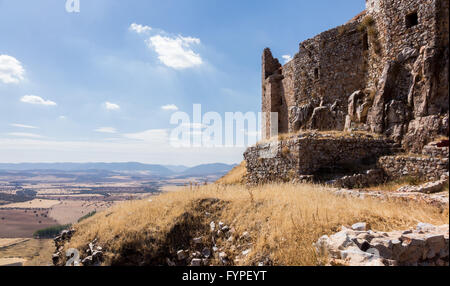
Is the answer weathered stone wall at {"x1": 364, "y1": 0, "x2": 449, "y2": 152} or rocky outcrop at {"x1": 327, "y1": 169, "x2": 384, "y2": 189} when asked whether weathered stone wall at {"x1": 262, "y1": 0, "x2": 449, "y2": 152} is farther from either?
rocky outcrop at {"x1": 327, "y1": 169, "x2": 384, "y2": 189}

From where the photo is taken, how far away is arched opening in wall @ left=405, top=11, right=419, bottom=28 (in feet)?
44.8

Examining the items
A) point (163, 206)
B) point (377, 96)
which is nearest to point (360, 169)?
point (377, 96)

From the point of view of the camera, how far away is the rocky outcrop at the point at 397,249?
360 centimetres

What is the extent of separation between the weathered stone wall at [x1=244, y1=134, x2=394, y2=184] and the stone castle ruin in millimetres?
49

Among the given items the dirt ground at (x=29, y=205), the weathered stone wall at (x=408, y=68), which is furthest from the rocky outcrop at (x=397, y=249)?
the dirt ground at (x=29, y=205)

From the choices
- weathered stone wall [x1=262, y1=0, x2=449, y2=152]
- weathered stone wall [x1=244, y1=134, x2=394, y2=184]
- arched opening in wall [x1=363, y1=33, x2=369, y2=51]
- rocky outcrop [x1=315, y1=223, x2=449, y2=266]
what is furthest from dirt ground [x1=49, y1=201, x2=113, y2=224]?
arched opening in wall [x1=363, y1=33, x2=369, y2=51]

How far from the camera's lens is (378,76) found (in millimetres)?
15961

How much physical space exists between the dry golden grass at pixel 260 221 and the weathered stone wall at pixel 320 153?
350 centimetres

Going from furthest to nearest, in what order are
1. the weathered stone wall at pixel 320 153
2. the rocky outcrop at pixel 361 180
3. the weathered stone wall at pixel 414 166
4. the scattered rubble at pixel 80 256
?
the weathered stone wall at pixel 320 153, the rocky outcrop at pixel 361 180, the weathered stone wall at pixel 414 166, the scattered rubble at pixel 80 256

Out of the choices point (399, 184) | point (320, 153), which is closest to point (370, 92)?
point (320, 153)

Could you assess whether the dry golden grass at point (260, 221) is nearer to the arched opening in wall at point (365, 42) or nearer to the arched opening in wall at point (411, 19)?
the arched opening in wall at point (411, 19)

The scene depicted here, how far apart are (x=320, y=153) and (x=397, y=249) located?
8.45m

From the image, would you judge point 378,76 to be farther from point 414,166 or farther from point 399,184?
point 399,184

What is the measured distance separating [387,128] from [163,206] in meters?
12.5
